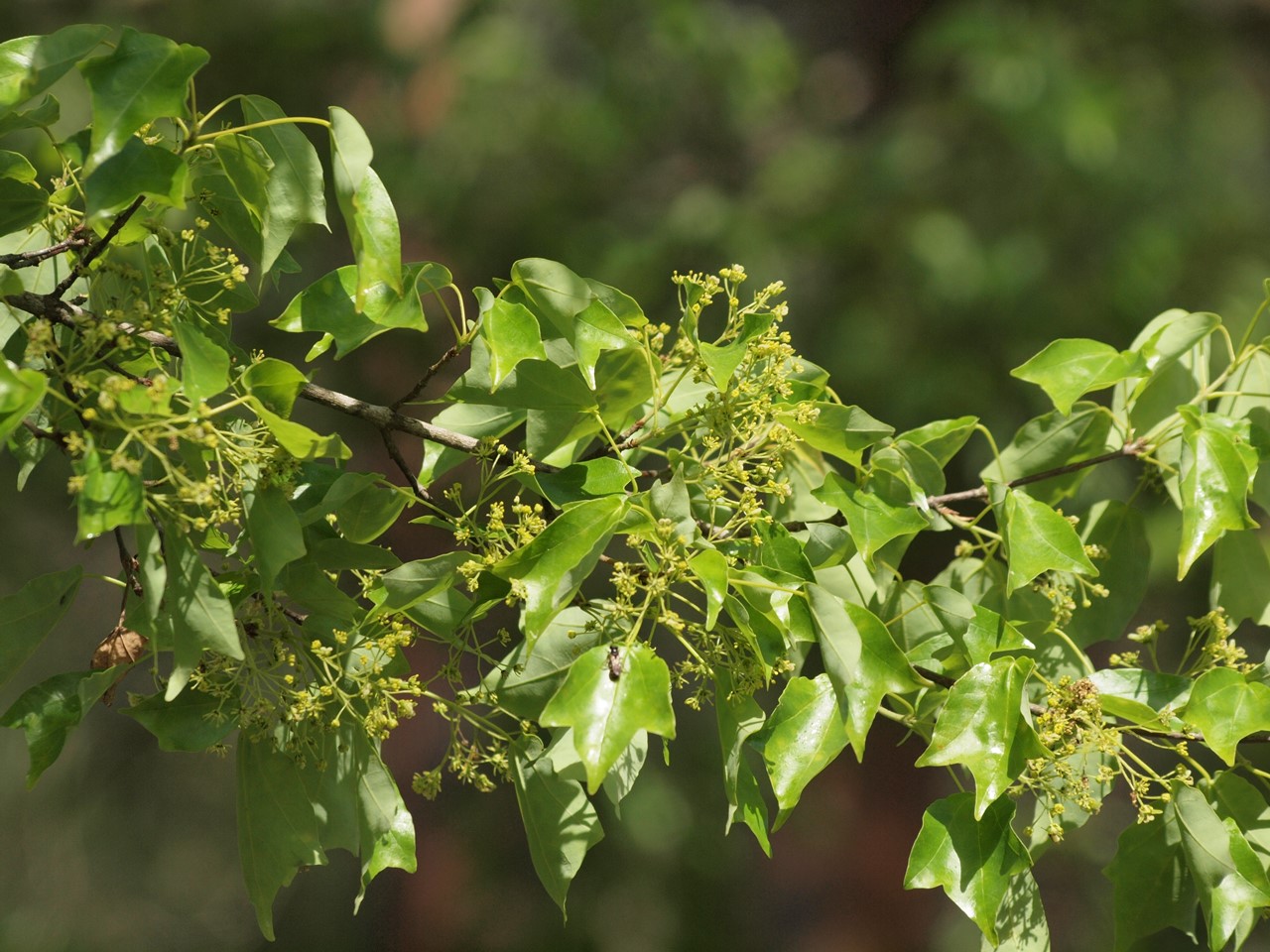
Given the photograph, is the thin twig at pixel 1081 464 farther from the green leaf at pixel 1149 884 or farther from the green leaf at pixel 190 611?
the green leaf at pixel 190 611

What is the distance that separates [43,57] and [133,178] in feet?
0.19

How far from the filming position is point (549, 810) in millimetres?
462

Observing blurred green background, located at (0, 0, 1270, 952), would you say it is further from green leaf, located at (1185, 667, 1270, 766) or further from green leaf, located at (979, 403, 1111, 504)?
green leaf, located at (1185, 667, 1270, 766)

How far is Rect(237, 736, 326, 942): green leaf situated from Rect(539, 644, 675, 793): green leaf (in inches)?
5.9

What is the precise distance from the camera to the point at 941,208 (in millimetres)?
2105

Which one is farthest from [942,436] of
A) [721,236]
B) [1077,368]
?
[721,236]

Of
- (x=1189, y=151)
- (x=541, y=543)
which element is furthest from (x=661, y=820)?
(x=541, y=543)

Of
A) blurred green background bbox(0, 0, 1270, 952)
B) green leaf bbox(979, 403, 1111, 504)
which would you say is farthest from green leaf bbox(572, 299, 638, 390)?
blurred green background bbox(0, 0, 1270, 952)

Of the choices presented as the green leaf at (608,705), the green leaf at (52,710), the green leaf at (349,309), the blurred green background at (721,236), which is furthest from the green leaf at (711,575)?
the blurred green background at (721,236)

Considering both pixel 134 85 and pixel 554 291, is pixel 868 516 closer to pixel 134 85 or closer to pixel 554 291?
pixel 554 291

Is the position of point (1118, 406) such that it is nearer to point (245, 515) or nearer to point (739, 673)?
point (739, 673)

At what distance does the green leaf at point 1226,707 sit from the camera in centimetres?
43

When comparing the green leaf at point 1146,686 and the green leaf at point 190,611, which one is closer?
the green leaf at point 190,611

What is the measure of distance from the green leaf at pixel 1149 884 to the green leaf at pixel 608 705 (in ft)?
0.84
